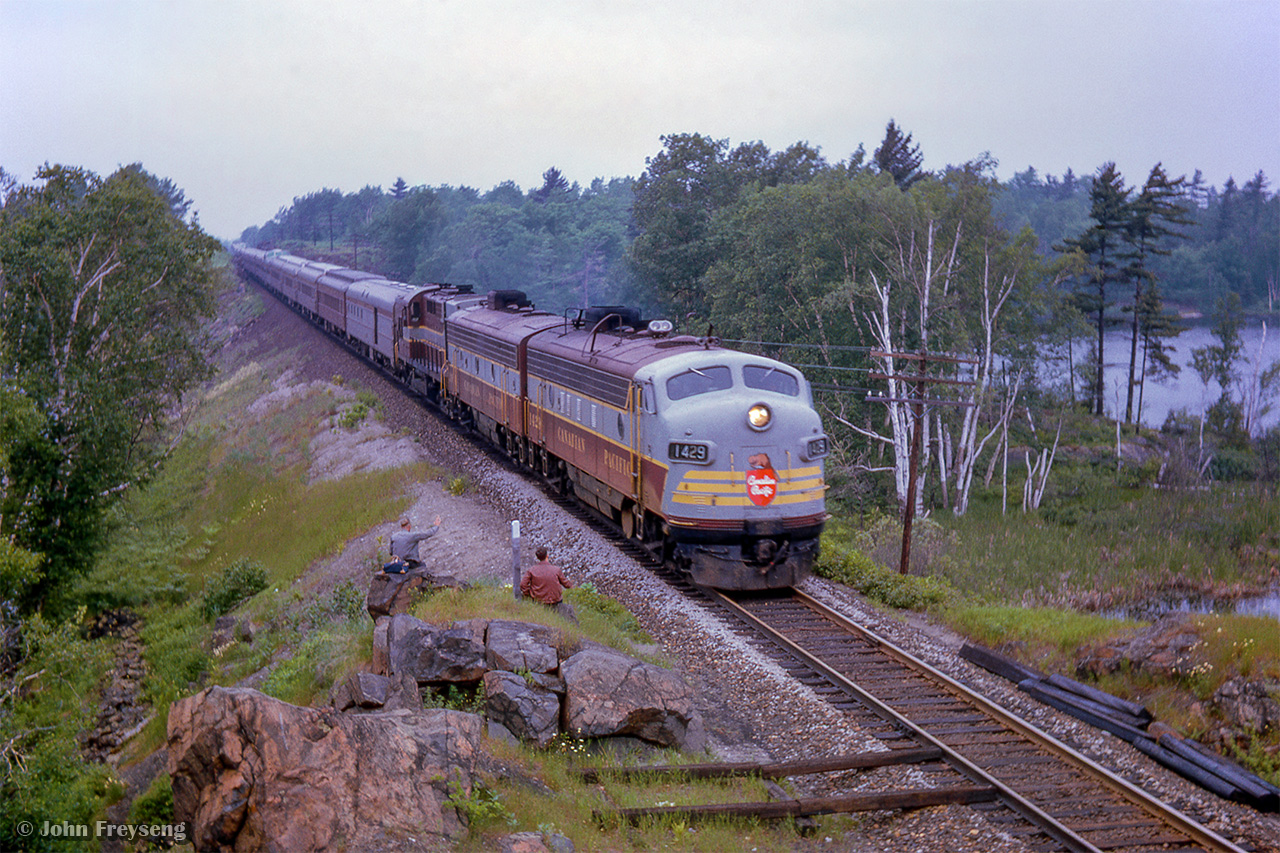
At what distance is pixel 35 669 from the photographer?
23.0 meters

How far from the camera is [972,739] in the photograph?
11.4 meters

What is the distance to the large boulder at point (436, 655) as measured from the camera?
11.9m

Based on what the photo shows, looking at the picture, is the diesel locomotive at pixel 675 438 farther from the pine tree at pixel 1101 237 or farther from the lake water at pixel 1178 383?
the pine tree at pixel 1101 237

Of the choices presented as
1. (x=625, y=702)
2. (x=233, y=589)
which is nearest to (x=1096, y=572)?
(x=625, y=702)

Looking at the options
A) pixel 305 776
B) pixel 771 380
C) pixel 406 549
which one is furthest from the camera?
pixel 771 380

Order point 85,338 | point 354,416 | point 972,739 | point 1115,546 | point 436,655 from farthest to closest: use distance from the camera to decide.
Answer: point 354,416
point 1115,546
point 85,338
point 436,655
point 972,739

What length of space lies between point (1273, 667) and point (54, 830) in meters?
17.8

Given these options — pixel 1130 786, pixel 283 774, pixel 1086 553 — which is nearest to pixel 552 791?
pixel 283 774

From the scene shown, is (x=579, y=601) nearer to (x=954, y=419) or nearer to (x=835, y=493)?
(x=835, y=493)

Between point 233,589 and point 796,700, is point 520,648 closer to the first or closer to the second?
point 796,700

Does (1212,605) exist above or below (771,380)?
below

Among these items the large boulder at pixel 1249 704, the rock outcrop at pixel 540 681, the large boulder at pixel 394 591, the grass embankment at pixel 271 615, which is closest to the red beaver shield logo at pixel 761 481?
the grass embankment at pixel 271 615

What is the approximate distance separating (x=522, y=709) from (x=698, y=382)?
7.09 metres

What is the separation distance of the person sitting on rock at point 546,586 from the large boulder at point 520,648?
6.77 feet
